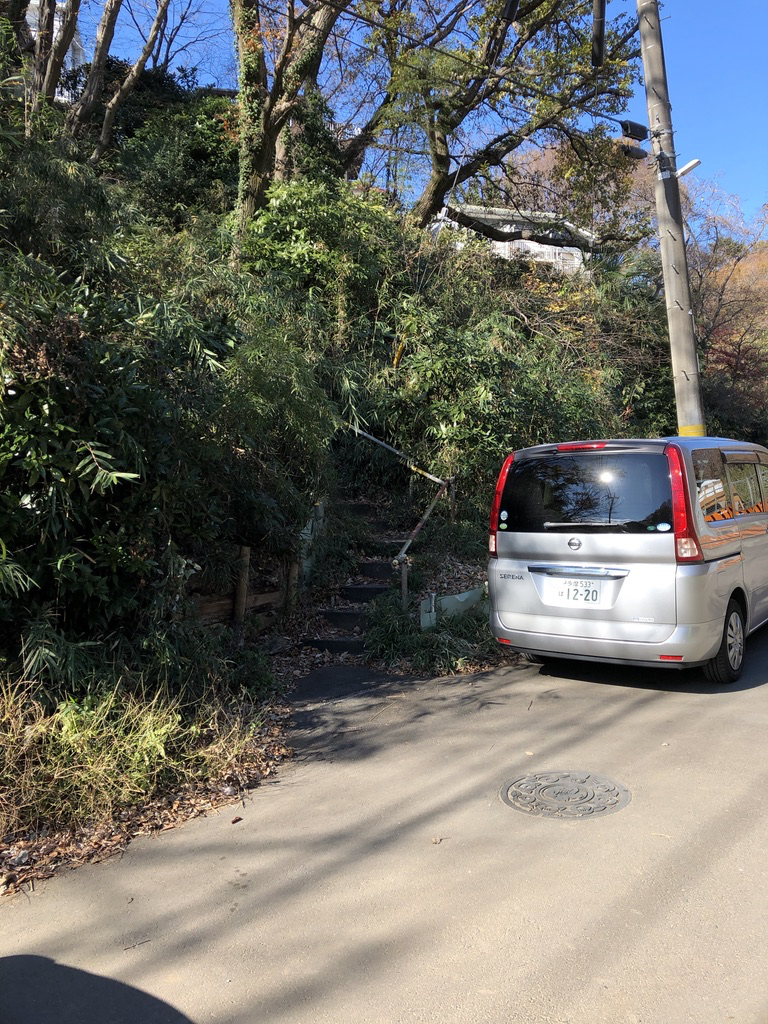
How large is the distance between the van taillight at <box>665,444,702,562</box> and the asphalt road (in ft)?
4.03

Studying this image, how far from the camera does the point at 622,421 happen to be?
1455 cm

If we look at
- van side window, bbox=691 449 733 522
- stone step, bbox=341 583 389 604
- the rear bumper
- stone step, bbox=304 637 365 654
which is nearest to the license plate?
the rear bumper

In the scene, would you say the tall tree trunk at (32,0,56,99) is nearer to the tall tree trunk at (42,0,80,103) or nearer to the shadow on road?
the tall tree trunk at (42,0,80,103)

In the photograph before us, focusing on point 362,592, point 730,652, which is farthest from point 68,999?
point 362,592

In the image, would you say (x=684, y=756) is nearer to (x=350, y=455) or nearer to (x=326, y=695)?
(x=326, y=695)

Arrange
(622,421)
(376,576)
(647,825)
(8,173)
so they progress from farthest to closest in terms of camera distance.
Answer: (622,421), (376,576), (8,173), (647,825)

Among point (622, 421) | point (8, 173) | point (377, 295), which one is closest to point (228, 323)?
point (8, 173)

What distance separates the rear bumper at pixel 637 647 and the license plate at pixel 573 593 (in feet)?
0.85

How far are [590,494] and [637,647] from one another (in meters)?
1.22

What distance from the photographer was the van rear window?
221 inches

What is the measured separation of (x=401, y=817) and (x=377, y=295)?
9814 mm

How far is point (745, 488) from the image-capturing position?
22.2ft

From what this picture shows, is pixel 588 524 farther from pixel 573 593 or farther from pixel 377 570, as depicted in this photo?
pixel 377 570

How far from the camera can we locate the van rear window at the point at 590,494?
5.62 metres
